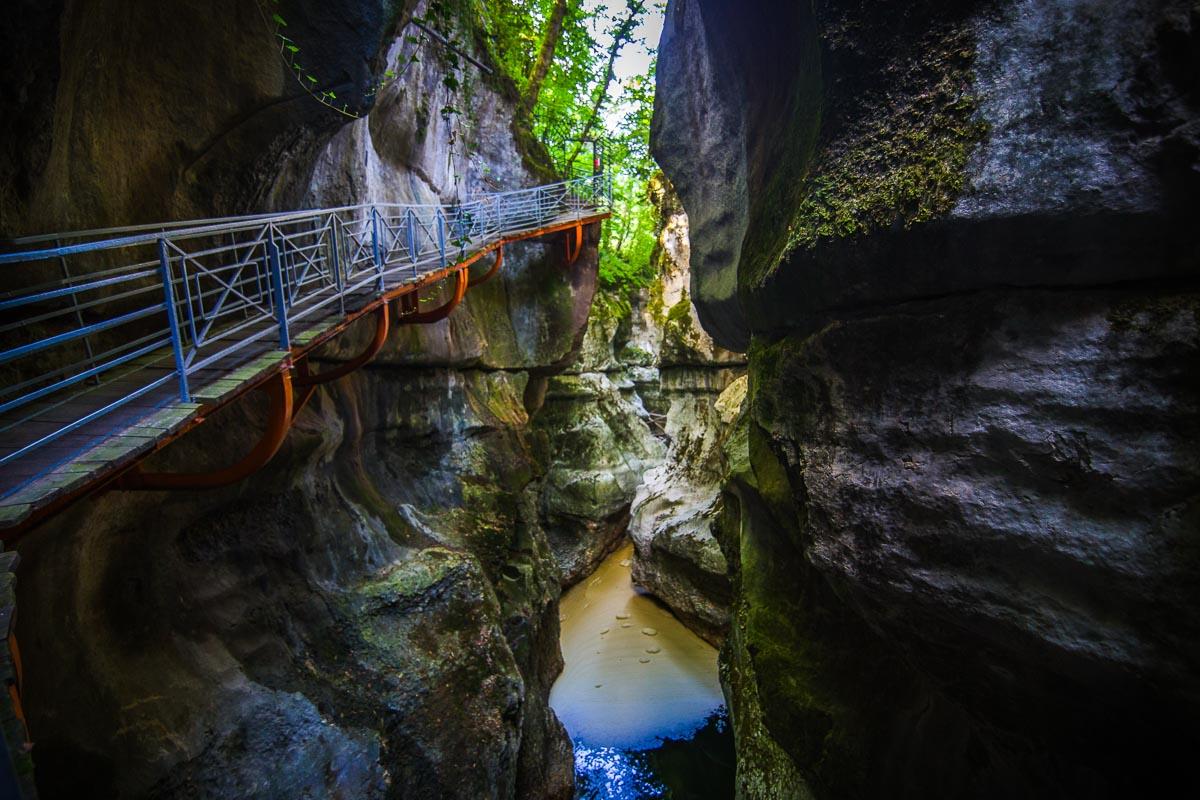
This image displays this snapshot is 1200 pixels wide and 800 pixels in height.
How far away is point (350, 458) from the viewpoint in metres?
7.09

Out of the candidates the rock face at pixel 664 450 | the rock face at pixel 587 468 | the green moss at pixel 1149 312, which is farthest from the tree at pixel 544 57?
the green moss at pixel 1149 312

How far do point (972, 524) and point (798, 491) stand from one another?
50.1 inches

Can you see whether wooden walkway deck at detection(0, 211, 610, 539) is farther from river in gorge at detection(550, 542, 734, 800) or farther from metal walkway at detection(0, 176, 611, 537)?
river in gorge at detection(550, 542, 734, 800)

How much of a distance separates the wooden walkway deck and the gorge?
17 centimetres

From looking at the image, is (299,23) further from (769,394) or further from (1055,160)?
(1055,160)

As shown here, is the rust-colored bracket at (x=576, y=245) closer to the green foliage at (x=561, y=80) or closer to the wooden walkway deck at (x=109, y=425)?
the green foliage at (x=561, y=80)

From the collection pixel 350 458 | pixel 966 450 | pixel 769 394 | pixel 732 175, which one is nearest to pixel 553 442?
pixel 350 458

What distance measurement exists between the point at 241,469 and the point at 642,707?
8711mm

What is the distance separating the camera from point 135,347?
12.6ft

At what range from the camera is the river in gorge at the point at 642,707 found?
8.57m

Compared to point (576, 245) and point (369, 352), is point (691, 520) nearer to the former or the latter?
point (576, 245)

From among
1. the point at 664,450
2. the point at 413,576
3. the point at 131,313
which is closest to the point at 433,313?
the point at 413,576

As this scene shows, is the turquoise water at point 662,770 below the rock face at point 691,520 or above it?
below

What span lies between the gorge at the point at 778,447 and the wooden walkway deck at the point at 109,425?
174 millimetres
